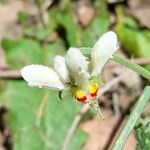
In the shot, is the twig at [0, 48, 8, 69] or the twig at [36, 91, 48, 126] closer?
the twig at [36, 91, 48, 126]

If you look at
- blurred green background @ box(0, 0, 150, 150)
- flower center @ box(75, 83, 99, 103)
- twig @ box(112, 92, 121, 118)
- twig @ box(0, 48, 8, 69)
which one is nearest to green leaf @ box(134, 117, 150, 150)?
flower center @ box(75, 83, 99, 103)

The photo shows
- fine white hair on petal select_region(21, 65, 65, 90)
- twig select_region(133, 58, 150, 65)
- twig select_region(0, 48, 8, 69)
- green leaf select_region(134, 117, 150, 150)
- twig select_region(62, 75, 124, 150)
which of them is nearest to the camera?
fine white hair on petal select_region(21, 65, 65, 90)

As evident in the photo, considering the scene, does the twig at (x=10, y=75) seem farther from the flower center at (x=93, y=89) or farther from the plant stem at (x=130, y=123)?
the flower center at (x=93, y=89)

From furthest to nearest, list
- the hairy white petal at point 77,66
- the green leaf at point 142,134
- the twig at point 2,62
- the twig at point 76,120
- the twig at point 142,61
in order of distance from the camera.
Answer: the twig at point 2,62 < the twig at point 142,61 < the twig at point 76,120 < the green leaf at point 142,134 < the hairy white petal at point 77,66

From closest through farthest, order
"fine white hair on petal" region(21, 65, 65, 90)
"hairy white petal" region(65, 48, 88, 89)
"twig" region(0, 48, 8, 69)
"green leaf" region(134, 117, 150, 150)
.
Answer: "hairy white petal" region(65, 48, 88, 89) < "fine white hair on petal" region(21, 65, 65, 90) < "green leaf" region(134, 117, 150, 150) < "twig" region(0, 48, 8, 69)

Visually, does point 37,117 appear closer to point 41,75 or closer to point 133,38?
point 133,38

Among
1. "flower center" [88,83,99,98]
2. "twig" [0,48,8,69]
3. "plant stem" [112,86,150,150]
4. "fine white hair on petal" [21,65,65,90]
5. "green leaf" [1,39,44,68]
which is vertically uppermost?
"fine white hair on petal" [21,65,65,90]

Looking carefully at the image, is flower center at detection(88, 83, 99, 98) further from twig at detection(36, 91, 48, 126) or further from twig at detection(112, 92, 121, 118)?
twig at detection(112, 92, 121, 118)

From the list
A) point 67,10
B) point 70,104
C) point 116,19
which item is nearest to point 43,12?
point 67,10

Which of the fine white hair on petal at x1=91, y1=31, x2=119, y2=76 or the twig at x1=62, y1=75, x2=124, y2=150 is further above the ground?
the fine white hair on petal at x1=91, y1=31, x2=119, y2=76

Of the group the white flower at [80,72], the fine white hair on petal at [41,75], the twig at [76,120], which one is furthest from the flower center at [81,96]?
the twig at [76,120]
